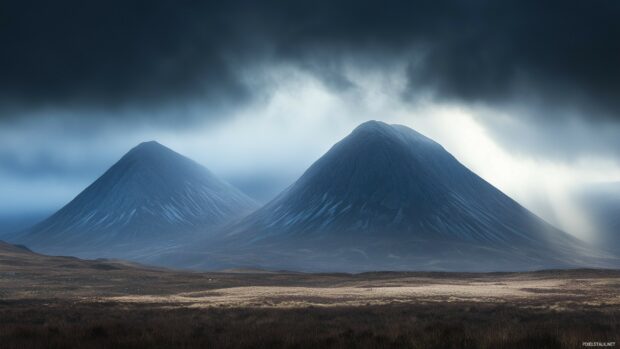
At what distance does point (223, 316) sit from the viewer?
3806 cm

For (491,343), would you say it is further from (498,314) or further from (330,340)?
(498,314)

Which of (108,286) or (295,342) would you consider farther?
(108,286)

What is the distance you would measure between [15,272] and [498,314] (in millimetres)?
105101

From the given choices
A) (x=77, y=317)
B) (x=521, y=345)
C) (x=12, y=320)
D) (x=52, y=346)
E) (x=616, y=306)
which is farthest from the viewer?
(x=616, y=306)

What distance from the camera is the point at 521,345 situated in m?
17.9

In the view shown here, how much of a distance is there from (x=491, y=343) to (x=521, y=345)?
0.91m

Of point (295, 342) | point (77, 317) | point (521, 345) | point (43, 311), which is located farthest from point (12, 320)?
point (521, 345)

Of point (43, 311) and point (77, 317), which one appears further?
point (43, 311)

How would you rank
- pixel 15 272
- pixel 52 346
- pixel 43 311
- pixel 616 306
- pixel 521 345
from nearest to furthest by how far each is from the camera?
pixel 521 345, pixel 52 346, pixel 43 311, pixel 616 306, pixel 15 272

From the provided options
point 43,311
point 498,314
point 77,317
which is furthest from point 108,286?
point 498,314

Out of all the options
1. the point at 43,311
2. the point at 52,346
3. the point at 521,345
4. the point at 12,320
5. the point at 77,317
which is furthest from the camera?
the point at 43,311

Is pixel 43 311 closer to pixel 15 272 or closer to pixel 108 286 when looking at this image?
pixel 108 286

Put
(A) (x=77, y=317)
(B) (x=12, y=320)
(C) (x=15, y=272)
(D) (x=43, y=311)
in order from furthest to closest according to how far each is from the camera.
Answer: (C) (x=15, y=272) < (D) (x=43, y=311) < (A) (x=77, y=317) < (B) (x=12, y=320)

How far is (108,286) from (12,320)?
57.2 m
